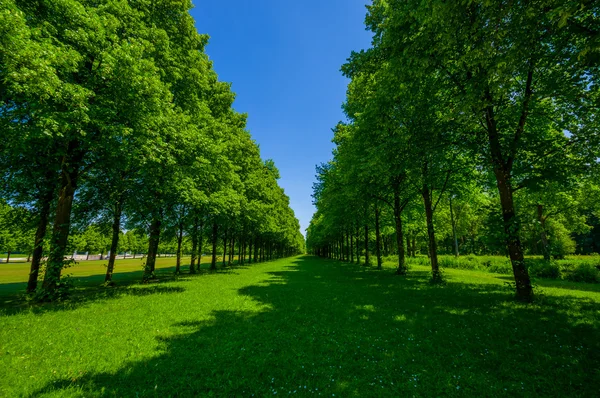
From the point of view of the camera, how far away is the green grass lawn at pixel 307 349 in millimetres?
4816

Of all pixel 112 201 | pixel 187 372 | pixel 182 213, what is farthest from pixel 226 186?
pixel 187 372

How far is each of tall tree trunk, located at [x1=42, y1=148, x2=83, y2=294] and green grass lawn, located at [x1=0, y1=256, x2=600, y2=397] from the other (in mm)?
1444

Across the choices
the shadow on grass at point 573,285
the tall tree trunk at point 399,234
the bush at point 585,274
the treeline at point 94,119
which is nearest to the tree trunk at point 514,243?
the shadow on grass at point 573,285

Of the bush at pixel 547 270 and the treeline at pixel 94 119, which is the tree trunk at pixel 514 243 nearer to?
the bush at pixel 547 270

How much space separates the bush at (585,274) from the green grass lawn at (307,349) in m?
12.3

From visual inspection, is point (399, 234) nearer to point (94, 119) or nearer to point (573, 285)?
point (573, 285)

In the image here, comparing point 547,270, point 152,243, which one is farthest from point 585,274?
point 152,243

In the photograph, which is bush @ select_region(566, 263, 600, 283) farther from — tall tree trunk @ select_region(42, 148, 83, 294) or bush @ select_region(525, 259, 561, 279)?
tall tree trunk @ select_region(42, 148, 83, 294)

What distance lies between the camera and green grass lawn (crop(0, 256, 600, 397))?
190 inches

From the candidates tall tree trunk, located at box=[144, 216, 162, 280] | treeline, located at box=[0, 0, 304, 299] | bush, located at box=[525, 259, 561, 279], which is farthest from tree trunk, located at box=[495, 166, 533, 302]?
tall tree trunk, located at box=[144, 216, 162, 280]

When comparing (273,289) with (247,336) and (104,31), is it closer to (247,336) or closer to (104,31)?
(247,336)

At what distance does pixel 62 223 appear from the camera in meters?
12.0

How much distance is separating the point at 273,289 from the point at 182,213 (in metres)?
11.3

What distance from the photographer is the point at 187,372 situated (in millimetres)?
5391
